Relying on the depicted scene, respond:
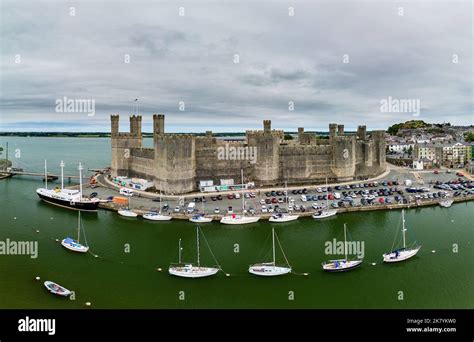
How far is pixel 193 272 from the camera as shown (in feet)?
60.2

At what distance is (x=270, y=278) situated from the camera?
18.3 meters

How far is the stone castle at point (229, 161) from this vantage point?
33.2 meters

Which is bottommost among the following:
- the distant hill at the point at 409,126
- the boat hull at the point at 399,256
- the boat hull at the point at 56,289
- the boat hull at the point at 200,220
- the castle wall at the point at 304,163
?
the boat hull at the point at 56,289

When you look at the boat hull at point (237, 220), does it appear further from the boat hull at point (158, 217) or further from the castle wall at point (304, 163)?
the castle wall at point (304, 163)

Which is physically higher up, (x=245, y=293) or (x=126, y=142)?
(x=126, y=142)

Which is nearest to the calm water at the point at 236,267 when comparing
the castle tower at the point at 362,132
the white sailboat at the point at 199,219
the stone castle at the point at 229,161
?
the white sailboat at the point at 199,219

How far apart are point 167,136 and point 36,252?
14.8m

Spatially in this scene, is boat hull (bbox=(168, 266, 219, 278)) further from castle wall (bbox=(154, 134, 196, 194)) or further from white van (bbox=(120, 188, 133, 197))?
white van (bbox=(120, 188, 133, 197))

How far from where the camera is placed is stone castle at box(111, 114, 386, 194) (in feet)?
109

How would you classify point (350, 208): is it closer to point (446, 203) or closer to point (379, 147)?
point (446, 203)

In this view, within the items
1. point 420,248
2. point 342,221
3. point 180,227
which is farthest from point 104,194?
point 420,248

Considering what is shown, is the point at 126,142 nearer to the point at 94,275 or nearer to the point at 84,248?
the point at 84,248

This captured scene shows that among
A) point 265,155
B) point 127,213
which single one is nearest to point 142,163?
point 127,213

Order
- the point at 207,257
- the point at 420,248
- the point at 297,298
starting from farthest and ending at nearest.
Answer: the point at 420,248
the point at 207,257
the point at 297,298
